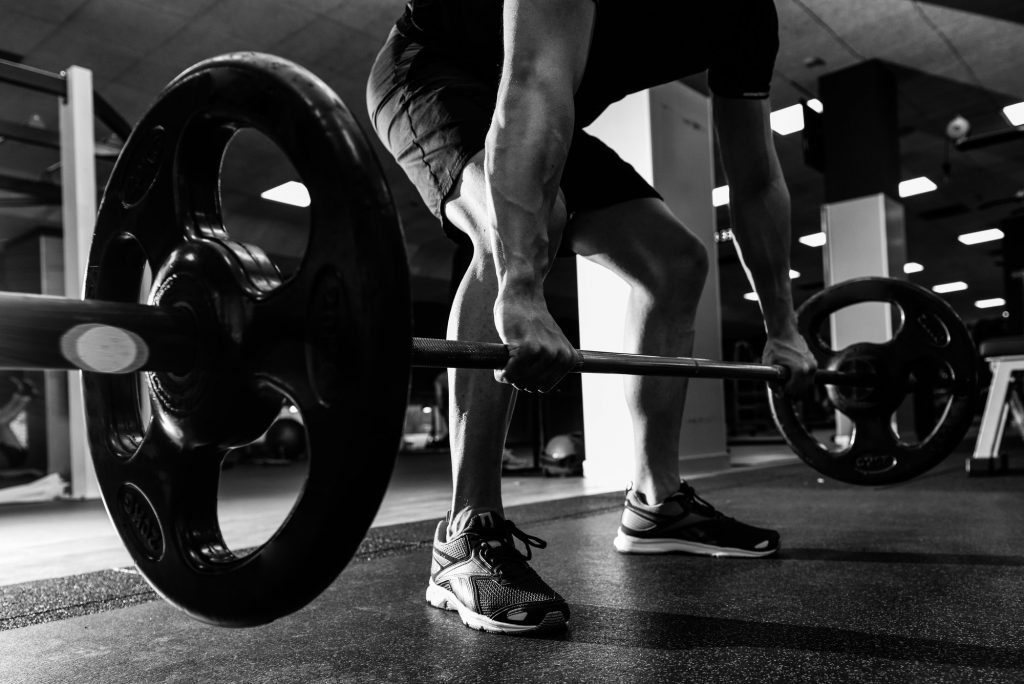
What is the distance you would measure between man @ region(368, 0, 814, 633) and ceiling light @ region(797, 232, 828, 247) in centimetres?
1127

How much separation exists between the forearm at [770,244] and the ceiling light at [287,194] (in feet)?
23.3

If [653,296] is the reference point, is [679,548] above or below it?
below

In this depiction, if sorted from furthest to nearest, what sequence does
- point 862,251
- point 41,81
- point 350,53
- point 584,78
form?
point 862,251
point 350,53
point 41,81
point 584,78

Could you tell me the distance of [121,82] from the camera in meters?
5.64

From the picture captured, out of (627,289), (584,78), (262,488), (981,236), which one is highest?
(981,236)

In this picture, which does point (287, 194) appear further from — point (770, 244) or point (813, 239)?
point (813, 239)

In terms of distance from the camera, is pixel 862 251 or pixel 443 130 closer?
pixel 443 130

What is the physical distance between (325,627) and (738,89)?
41.5 inches

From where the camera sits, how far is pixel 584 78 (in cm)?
123

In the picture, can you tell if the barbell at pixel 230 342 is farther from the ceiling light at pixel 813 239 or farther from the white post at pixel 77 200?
the ceiling light at pixel 813 239

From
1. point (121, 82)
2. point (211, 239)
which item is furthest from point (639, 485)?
point (121, 82)

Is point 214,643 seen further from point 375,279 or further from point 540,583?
point 375,279

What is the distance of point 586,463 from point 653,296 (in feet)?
7.87

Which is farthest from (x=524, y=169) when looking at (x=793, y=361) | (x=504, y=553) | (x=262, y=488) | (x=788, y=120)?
(x=788, y=120)
